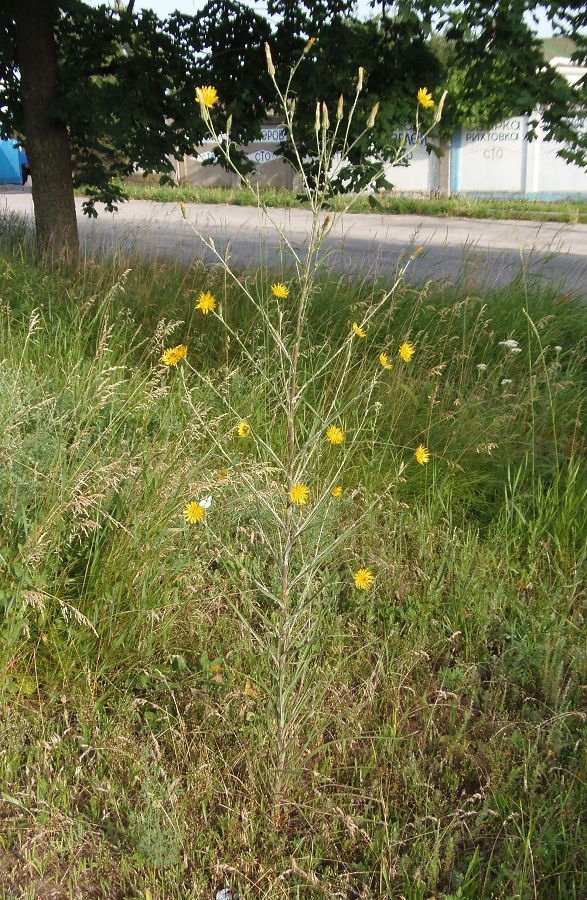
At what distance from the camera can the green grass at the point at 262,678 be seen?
190cm

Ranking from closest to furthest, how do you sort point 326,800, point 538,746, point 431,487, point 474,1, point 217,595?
point 326,800
point 538,746
point 217,595
point 431,487
point 474,1

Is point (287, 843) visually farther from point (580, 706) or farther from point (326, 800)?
point (580, 706)

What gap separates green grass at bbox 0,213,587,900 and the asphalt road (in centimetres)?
294

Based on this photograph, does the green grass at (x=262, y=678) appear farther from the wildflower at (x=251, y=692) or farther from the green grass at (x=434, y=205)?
the green grass at (x=434, y=205)

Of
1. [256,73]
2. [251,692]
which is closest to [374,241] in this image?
[256,73]

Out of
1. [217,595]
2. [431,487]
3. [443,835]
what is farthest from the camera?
[431,487]

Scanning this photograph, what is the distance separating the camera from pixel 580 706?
7.73ft

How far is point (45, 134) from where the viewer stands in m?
6.18

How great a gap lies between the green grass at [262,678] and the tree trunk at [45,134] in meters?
3.14

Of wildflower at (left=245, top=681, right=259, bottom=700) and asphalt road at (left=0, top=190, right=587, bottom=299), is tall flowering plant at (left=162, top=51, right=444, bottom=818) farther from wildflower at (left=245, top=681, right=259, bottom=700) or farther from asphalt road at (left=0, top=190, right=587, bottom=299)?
asphalt road at (left=0, top=190, right=587, bottom=299)

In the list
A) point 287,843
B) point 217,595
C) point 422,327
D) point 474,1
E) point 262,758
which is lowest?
point 287,843

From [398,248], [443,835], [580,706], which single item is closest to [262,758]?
[443,835]

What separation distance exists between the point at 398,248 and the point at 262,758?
9.65m

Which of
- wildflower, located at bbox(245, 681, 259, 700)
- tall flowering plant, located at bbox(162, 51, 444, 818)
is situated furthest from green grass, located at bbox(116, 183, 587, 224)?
wildflower, located at bbox(245, 681, 259, 700)
